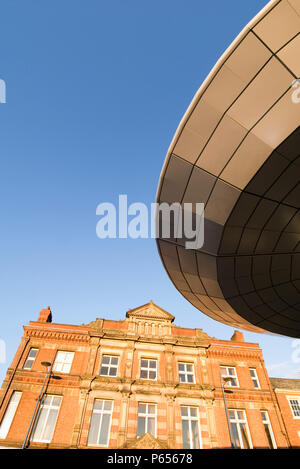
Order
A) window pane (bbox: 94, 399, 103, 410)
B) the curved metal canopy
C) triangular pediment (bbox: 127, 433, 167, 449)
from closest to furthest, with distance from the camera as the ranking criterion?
the curved metal canopy < triangular pediment (bbox: 127, 433, 167, 449) < window pane (bbox: 94, 399, 103, 410)

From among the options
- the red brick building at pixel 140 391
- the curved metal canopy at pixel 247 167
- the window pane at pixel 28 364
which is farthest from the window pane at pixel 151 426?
the curved metal canopy at pixel 247 167

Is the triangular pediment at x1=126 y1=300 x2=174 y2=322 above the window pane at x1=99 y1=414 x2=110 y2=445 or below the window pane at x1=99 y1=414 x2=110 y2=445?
above

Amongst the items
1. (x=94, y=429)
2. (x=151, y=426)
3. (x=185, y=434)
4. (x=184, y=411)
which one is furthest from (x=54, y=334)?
(x=185, y=434)

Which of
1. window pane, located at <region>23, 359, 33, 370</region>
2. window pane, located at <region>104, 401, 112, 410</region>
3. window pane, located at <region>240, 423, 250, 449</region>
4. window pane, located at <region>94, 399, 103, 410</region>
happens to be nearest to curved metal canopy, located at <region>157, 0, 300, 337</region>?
window pane, located at <region>104, 401, 112, 410</region>

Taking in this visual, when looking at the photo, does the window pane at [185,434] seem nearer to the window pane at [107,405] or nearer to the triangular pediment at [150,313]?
the window pane at [107,405]

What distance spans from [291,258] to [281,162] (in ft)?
10.2

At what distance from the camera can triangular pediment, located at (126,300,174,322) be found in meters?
22.6

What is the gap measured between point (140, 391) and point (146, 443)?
293 cm

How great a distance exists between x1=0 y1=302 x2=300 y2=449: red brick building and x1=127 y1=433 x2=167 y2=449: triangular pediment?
0.21 ft

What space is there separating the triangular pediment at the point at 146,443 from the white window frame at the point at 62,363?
21.4 ft

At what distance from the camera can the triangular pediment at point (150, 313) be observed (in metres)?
22.6

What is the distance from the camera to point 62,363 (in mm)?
19547

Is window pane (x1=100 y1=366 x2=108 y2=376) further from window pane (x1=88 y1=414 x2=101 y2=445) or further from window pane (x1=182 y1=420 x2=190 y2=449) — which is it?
window pane (x1=182 y1=420 x2=190 y2=449)

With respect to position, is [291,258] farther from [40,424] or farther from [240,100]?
[40,424]
